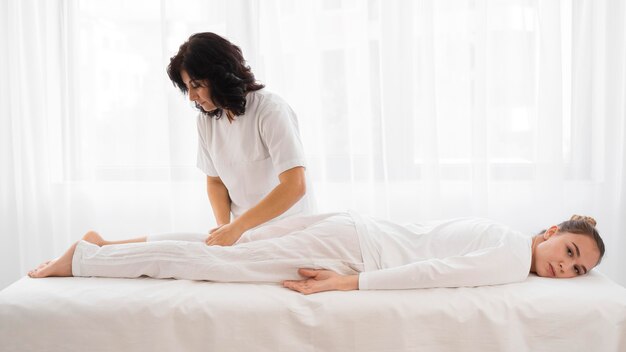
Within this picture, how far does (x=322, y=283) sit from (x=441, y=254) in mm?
422

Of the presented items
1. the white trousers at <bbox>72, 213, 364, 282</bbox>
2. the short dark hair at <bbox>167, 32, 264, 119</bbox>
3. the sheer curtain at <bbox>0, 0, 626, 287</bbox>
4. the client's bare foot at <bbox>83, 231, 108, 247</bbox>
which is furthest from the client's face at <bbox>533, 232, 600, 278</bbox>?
the client's bare foot at <bbox>83, 231, 108, 247</bbox>

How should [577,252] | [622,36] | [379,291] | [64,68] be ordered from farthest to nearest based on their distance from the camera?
1. [64,68]
2. [622,36]
3. [577,252]
4. [379,291]

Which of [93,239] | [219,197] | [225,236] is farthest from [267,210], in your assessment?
[93,239]

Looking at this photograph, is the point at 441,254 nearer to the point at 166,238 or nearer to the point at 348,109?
the point at 166,238

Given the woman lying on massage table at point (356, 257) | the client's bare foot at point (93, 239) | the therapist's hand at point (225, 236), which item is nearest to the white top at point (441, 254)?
the woman lying on massage table at point (356, 257)

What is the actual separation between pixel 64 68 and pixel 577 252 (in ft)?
7.81

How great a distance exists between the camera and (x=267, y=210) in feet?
6.48

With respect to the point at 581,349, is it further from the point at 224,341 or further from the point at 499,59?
the point at 499,59

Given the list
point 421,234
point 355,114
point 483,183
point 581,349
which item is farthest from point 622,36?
point 581,349

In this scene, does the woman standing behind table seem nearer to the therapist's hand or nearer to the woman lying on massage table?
the therapist's hand

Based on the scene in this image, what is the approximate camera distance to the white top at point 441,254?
1762mm

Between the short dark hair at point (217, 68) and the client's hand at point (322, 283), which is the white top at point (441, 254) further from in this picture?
the short dark hair at point (217, 68)

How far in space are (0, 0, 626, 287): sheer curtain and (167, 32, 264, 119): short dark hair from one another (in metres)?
0.86

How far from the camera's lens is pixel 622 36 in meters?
2.73
